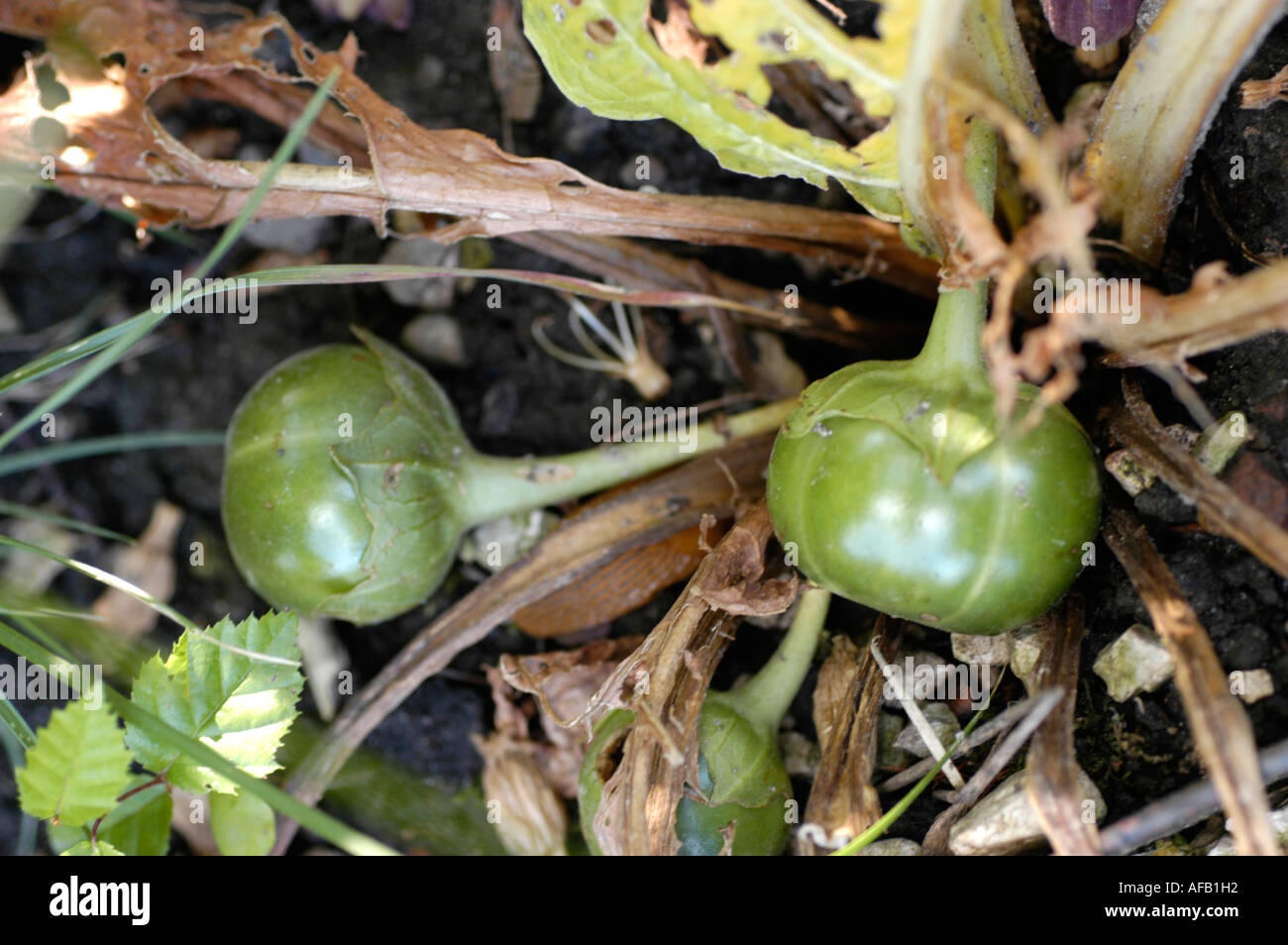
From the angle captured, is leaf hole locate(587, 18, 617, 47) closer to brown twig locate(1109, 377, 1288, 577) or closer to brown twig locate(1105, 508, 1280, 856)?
brown twig locate(1109, 377, 1288, 577)

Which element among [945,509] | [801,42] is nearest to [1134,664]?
[945,509]

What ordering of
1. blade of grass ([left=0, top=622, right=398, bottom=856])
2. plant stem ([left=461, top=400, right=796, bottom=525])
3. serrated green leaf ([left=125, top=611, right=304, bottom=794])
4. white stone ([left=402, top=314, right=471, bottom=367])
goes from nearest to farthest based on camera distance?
blade of grass ([left=0, top=622, right=398, bottom=856]) < serrated green leaf ([left=125, top=611, right=304, bottom=794]) < plant stem ([left=461, top=400, right=796, bottom=525]) < white stone ([left=402, top=314, right=471, bottom=367])

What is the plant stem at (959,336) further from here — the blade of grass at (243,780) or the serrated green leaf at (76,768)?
the serrated green leaf at (76,768)

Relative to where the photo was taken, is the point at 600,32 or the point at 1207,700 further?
the point at 600,32

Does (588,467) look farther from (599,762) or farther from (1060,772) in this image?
(1060,772)

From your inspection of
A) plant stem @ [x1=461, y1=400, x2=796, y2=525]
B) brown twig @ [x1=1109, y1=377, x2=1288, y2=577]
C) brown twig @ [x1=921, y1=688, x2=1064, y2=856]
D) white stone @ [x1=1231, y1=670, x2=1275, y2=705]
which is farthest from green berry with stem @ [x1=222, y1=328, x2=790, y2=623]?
white stone @ [x1=1231, y1=670, x2=1275, y2=705]
